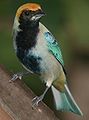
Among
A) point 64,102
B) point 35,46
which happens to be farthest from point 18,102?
point 64,102

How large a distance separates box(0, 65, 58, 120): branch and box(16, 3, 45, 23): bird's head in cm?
21

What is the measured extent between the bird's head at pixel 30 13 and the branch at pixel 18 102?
8.5 inches

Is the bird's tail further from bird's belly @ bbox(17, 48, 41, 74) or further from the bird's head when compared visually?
the bird's head

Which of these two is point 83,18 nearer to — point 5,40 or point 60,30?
point 60,30

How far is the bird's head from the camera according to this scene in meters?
2.70

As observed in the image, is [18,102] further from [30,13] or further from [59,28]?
[59,28]

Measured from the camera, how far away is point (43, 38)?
2848 millimetres

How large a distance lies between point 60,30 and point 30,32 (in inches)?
45.1

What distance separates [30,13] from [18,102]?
36 centimetres

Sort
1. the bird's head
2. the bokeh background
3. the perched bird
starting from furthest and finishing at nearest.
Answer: the bokeh background < the perched bird < the bird's head

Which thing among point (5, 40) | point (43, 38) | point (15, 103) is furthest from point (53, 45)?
point (5, 40)

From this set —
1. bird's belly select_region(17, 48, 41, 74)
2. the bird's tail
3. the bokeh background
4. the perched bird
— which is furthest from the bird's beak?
the bokeh background

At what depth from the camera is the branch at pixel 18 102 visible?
2594mm

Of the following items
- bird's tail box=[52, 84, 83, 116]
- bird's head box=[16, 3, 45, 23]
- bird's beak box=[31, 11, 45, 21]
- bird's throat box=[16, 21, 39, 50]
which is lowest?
bird's tail box=[52, 84, 83, 116]
